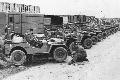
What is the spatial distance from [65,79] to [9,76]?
6.83ft

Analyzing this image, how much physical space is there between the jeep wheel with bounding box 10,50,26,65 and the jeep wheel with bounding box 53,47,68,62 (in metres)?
1.43

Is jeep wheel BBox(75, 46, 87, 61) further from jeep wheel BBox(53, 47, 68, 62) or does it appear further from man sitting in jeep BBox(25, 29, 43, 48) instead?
man sitting in jeep BBox(25, 29, 43, 48)

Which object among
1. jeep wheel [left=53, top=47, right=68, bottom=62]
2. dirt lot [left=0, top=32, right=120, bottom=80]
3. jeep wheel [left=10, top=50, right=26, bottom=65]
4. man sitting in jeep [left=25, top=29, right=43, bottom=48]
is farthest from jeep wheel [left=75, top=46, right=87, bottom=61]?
jeep wheel [left=10, top=50, right=26, bottom=65]

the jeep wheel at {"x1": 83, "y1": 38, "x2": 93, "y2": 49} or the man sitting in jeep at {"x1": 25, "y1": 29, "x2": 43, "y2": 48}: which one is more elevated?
the man sitting in jeep at {"x1": 25, "y1": 29, "x2": 43, "y2": 48}

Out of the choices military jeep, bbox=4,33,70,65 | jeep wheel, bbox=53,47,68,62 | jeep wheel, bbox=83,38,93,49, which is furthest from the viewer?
jeep wheel, bbox=83,38,93,49

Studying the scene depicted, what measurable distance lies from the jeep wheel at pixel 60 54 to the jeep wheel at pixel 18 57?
56.1 inches

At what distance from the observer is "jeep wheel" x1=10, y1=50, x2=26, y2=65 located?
10567 millimetres

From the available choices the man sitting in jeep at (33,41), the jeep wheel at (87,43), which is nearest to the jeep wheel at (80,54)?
the man sitting in jeep at (33,41)

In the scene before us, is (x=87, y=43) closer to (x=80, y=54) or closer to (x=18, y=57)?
(x=80, y=54)

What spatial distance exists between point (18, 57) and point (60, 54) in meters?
1.90

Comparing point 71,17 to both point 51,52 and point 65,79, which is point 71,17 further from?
point 65,79

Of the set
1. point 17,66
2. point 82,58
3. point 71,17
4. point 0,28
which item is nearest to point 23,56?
point 17,66

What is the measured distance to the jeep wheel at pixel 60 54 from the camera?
36.8 ft

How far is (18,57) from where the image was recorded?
420 inches
